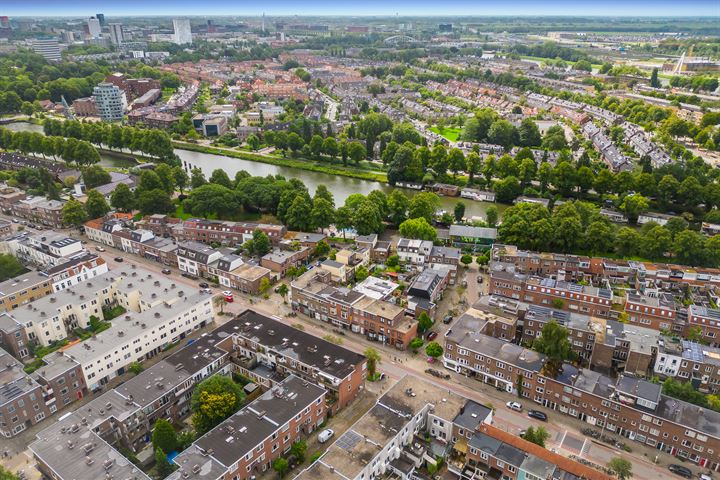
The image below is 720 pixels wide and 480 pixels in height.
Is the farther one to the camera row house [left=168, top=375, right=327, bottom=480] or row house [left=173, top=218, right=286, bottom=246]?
row house [left=173, top=218, right=286, bottom=246]

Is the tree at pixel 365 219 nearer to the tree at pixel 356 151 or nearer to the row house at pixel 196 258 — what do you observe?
the row house at pixel 196 258

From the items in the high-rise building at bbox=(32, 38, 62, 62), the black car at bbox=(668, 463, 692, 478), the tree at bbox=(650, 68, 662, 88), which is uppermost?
the high-rise building at bbox=(32, 38, 62, 62)

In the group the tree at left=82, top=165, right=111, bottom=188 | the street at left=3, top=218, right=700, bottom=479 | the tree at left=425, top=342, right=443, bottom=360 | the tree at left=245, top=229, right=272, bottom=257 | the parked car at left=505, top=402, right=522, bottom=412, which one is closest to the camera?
the street at left=3, top=218, right=700, bottom=479

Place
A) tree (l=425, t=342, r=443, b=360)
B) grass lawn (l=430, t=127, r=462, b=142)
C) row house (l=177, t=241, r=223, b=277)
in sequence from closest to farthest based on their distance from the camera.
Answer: tree (l=425, t=342, r=443, b=360)
row house (l=177, t=241, r=223, b=277)
grass lawn (l=430, t=127, r=462, b=142)

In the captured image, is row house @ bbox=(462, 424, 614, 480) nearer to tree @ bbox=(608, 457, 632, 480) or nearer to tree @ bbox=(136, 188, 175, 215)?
tree @ bbox=(608, 457, 632, 480)

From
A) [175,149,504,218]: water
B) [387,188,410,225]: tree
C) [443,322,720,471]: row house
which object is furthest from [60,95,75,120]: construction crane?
[443,322,720,471]: row house

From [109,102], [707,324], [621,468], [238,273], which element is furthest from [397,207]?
[109,102]

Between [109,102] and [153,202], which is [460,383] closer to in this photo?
[153,202]

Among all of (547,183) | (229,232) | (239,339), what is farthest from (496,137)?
(239,339)
